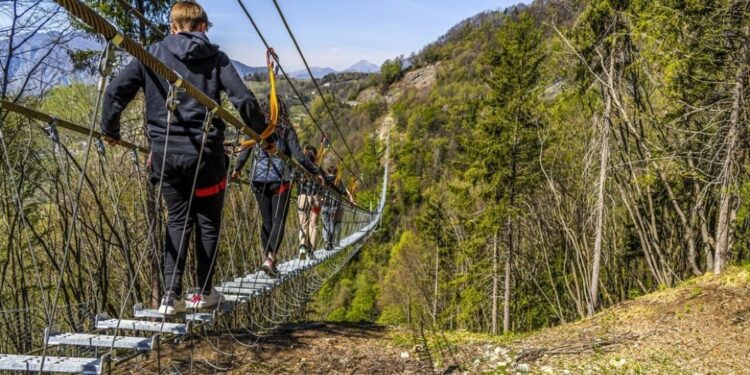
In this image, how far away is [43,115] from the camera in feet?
5.95

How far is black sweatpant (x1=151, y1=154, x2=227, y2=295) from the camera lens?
222 centimetres

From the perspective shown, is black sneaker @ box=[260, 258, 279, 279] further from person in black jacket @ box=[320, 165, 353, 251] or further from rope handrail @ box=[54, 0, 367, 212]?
person in black jacket @ box=[320, 165, 353, 251]

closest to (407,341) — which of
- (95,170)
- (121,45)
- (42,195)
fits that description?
(42,195)

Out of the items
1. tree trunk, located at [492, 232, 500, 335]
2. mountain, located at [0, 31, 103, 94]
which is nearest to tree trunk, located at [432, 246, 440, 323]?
tree trunk, located at [492, 232, 500, 335]

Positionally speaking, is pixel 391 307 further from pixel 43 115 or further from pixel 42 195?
pixel 43 115

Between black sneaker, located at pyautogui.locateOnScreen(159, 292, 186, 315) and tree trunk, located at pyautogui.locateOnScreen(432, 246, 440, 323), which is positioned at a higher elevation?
black sneaker, located at pyautogui.locateOnScreen(159, 292, 186, 315)

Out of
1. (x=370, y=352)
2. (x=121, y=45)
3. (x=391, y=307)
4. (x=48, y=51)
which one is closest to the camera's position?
(x=121, y=45)

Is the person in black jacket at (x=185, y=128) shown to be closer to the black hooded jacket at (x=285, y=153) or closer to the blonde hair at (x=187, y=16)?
the blonde hair at (x=187, y=16)

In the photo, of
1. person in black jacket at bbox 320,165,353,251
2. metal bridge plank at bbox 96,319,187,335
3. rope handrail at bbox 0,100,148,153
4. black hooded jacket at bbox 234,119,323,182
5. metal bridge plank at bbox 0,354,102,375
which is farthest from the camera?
person in black jacket at bbox 320,165,353,251

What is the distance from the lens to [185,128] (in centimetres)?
219

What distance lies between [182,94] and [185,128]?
144 millimetres

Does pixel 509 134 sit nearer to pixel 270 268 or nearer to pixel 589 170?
pixel 589 170

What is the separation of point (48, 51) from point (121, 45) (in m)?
3.63

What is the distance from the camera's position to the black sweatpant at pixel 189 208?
7.30 ft
